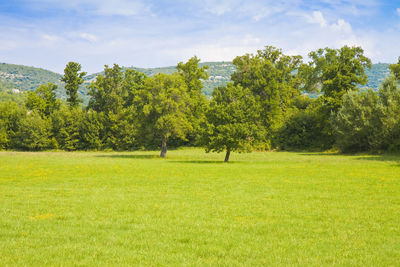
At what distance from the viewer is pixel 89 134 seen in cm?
8644

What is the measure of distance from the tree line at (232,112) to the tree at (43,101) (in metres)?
0.27

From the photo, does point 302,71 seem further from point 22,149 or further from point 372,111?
point 22,149

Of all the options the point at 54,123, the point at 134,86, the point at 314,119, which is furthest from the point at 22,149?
the point at 314,119

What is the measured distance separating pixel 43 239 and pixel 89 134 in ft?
262

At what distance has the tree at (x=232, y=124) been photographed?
151 ft

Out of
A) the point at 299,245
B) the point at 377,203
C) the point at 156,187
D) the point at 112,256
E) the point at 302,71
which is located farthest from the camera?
the point at 302,71

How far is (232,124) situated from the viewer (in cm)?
4694

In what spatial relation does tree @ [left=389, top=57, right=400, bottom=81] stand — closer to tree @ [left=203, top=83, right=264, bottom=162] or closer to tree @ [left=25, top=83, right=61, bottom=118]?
tree @ [left=203, top=83, right=264, bottom=162]

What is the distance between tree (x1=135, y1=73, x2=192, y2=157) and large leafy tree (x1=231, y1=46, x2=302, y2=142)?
26.8 m

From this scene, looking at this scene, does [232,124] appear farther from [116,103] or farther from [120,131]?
[116,103]

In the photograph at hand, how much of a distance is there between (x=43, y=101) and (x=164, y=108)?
5163 centimetres

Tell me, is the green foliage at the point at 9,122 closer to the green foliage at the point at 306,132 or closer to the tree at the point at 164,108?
the tree at the point at 164,108

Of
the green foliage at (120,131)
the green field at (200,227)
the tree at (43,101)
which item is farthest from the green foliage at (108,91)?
the green field at (200,227)

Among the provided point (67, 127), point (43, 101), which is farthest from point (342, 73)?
point (43, 101)
